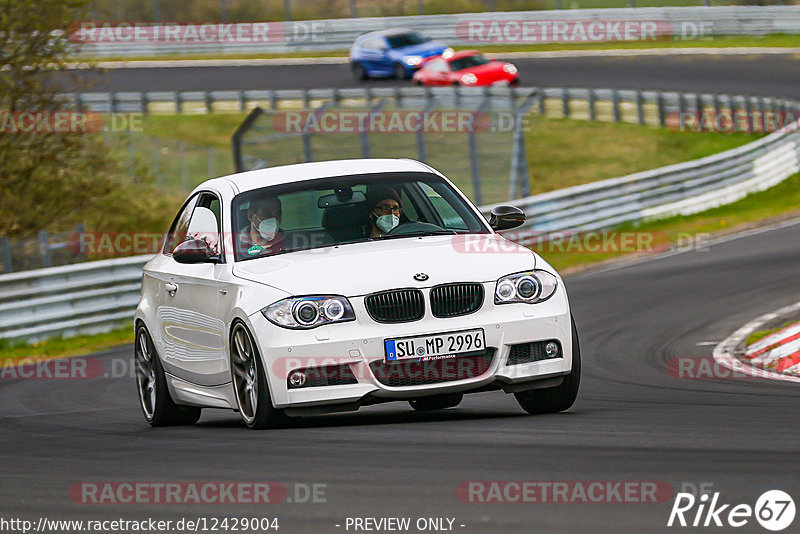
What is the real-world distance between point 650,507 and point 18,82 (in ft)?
61.9

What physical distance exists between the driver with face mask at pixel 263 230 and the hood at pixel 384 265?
16 cm

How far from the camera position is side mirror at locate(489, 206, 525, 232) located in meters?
9.05

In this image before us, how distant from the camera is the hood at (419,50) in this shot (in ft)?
156

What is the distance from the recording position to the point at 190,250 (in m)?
8.86

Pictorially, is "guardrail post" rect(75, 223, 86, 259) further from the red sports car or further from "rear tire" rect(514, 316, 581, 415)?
the red sports car

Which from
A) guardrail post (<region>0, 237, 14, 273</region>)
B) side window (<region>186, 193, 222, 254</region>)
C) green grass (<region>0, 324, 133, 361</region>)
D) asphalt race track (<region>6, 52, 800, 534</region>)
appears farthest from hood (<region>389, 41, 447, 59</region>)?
side window (<region>186, 193, 222, 254</region>)

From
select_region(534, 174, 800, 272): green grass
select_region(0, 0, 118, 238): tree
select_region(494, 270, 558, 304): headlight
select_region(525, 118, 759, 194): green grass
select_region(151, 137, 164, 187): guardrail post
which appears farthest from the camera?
select_region(525, 118, 759, 194): green grass

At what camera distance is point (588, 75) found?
4525 centimetres

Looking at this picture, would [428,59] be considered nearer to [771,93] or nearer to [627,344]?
[771,93]

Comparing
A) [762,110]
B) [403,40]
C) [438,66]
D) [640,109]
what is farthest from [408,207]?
[403,40]

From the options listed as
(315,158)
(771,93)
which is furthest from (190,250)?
(771,93)

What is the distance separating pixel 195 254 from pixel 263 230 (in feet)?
1.45

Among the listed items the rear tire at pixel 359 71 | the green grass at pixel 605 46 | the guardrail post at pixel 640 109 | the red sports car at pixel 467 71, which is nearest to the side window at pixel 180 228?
the guardrail post at pixel 640 109

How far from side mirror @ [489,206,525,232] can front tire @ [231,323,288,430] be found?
185 centimetres
